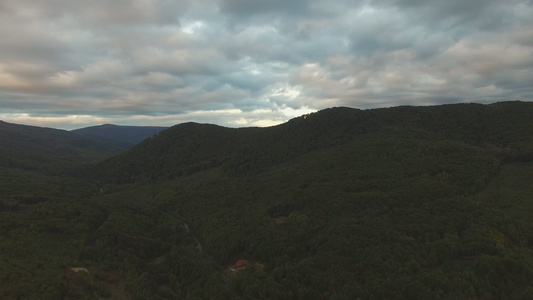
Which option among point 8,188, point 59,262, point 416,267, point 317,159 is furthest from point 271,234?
point 8,188

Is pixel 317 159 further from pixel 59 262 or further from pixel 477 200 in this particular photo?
pixel 59 262

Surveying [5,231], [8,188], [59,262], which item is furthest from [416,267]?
[8,188]

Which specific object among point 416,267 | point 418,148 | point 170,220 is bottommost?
point 170,220

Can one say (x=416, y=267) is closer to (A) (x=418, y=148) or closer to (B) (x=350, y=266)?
(B) (x=350, y=266)

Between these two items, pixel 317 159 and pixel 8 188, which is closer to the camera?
pixel 8 188

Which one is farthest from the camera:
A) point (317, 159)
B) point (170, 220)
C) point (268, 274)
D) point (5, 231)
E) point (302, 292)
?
point (317, 159)

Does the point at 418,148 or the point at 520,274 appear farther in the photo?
the point at 418,148

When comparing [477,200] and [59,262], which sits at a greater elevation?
[477,200]

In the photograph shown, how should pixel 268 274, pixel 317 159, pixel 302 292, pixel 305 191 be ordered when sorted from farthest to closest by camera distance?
pixel 317 159 → pixel 305 191 → pixel 268 274 → pixel 302 292

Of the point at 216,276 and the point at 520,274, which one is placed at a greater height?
the point at 520,274
